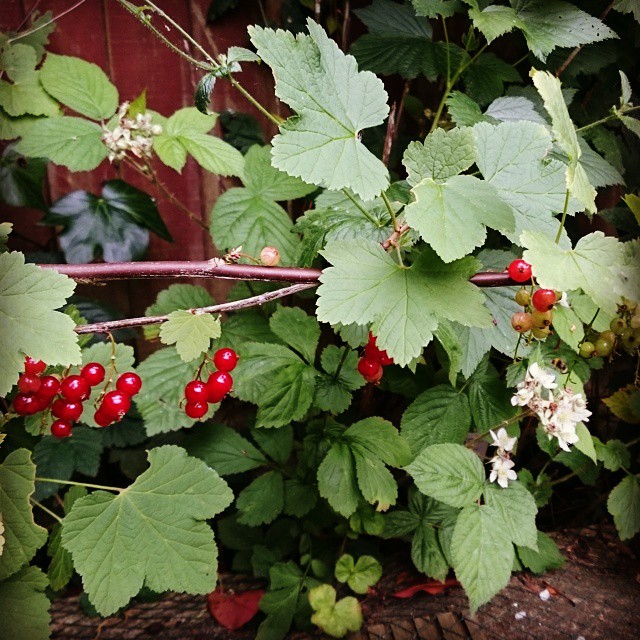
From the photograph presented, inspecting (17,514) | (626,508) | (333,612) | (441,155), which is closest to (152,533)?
(17,514)

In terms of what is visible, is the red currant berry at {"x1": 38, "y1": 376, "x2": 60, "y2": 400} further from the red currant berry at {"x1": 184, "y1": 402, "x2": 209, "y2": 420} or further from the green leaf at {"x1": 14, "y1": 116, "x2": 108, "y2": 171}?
the green leaf at {"x1": 14, "y1": 116, "x2": 108, "y2": 171}

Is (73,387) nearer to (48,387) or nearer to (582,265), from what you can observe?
(48,387)

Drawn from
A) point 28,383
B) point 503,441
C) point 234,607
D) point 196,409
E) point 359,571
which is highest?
point 28,383

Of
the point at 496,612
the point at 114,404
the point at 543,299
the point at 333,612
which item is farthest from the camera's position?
the point at 333,612

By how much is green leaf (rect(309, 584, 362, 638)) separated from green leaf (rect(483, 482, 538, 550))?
0.45 m

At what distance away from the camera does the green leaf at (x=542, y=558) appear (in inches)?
46.8

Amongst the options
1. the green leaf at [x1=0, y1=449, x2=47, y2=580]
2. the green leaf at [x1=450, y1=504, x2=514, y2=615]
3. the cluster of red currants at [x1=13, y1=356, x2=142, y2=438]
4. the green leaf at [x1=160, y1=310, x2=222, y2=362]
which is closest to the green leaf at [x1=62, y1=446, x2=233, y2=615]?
the green leaf at [x1=0, y1=449, x2=47, y2=580]

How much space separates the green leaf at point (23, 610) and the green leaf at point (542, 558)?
0.96 m

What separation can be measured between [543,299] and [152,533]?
29.0 inches

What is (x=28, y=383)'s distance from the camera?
765 mm

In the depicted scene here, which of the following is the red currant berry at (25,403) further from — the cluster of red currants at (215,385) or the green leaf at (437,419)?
the green leaf at (437,419)

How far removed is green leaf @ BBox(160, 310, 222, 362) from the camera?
0.72 meters

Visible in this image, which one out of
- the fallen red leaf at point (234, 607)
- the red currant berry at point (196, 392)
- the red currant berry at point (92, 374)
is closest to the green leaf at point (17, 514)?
the red currant berry at point (92, 374)

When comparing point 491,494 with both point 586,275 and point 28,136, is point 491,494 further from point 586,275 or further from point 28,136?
point 28,136
